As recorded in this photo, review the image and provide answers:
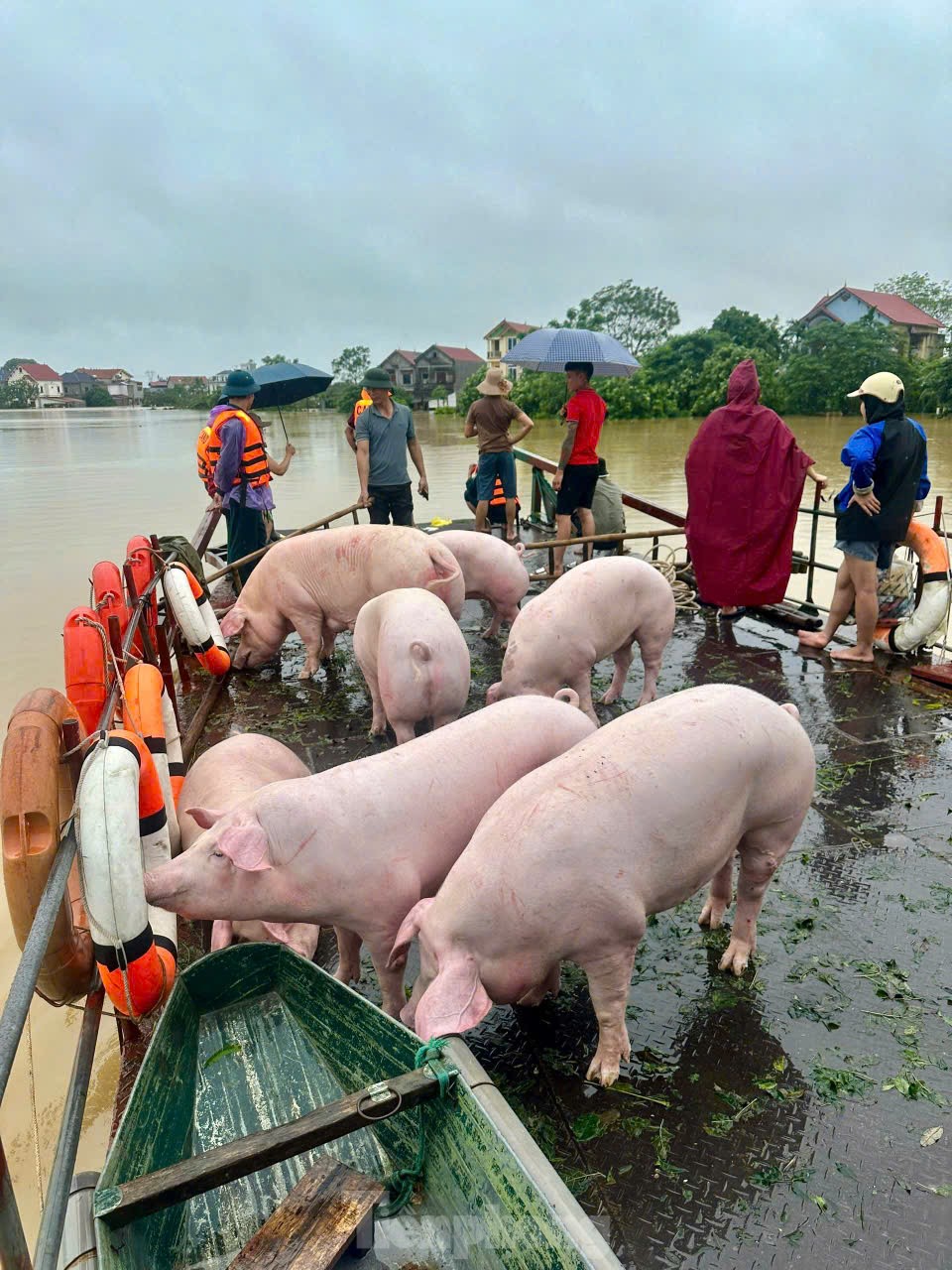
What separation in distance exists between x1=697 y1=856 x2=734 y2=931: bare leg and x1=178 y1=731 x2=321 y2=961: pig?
1734 mm

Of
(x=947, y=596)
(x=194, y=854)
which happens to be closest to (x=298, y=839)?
(x=194, y=854)

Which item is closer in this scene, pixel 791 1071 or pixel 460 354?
pixel 791 1071

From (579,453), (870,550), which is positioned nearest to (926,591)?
(870,550)

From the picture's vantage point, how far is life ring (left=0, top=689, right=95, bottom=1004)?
2.54 meters

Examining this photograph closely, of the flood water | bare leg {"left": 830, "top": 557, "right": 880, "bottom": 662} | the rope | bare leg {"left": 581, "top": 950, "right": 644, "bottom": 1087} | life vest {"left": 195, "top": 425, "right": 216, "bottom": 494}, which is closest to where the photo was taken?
the rope

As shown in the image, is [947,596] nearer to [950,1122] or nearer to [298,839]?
[950,1122]

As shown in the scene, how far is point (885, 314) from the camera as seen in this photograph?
6612cm

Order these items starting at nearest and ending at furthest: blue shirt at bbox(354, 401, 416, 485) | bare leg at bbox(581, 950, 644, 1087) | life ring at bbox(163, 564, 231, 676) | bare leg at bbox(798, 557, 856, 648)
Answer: bare leg at bbox(581, 950, 644, 1087) → life ring at bbox(163, 564, 231, 676) → bare leg at bbox(798, 557, 856, 648) → blue shirt at bbox(354, 401, 416, 485)

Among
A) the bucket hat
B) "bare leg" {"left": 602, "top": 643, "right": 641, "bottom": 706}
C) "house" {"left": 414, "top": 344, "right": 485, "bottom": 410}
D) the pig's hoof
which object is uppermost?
"house" {"left": 414, "top": 344, "right": 485, "bottom": 410}

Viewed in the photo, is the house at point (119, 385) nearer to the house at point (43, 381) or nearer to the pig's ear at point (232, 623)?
the house at point (43, 381)

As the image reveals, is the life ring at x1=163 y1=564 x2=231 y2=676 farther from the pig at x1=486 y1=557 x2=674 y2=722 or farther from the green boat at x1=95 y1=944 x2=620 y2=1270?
the green boat at x1=95 y1=944 x2=620 y2=1270

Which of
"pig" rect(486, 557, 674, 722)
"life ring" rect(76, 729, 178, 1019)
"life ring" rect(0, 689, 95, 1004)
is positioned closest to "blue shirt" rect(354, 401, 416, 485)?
"pig" rect(486, 557, 674, 722)

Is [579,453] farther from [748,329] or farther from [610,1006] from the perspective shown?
[748,329]

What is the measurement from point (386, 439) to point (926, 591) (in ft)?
17.0
